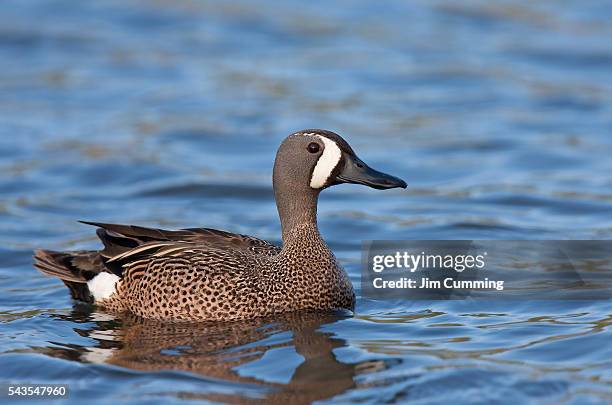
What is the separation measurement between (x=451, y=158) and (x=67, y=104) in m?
5.71

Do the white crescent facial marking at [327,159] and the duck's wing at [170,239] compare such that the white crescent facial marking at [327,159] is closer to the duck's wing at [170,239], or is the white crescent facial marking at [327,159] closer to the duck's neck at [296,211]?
the duck's neck at [296,211]

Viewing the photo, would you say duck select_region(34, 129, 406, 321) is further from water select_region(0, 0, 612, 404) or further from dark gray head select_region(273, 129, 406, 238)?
water select_region(0, 0, 612, 404)

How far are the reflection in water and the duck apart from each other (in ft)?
0.37

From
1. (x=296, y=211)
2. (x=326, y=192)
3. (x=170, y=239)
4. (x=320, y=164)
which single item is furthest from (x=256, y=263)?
(x=326, y=192)

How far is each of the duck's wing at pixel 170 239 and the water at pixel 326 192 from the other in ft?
1.90

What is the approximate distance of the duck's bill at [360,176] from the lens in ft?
30.4

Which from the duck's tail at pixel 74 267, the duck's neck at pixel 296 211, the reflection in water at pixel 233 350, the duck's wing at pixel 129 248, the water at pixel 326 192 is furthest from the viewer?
the duck's tail at pixel 74 267

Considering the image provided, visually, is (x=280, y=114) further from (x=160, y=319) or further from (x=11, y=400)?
(x=11, y=400)

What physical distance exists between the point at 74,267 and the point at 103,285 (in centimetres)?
36

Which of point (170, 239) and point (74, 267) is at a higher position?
point (170, 239)

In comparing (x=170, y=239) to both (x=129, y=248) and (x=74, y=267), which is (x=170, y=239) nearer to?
(x=129, y=248)

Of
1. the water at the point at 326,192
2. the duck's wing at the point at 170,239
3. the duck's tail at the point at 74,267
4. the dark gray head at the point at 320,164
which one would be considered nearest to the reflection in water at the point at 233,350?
the water at the point at 326,192

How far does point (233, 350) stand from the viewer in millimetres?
8547

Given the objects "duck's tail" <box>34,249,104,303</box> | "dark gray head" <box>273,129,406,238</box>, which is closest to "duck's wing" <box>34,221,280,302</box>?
"duck's tail" <box>34,249,104,303</box>
